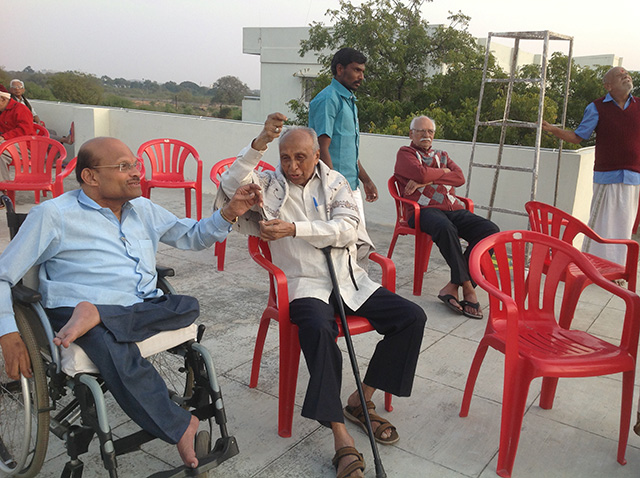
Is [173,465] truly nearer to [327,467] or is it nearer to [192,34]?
[327,467]

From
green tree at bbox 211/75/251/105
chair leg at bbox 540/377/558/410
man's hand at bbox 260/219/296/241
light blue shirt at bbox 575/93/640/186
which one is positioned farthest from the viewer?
green tree at bbox 211/75/251/105

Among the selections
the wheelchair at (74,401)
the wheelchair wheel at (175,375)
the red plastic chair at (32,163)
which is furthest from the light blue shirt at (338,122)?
the red plastic chair at (32,163)

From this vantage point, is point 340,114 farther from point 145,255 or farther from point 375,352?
point 145,255

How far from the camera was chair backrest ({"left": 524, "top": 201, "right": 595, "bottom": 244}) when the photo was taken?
3266 millimetres

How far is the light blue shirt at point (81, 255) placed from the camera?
1.84m

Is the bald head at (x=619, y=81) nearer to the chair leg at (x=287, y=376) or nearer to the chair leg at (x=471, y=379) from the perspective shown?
the chair leg at (x=471, y=379)

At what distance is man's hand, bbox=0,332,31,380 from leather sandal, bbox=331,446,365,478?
1070 millimetres

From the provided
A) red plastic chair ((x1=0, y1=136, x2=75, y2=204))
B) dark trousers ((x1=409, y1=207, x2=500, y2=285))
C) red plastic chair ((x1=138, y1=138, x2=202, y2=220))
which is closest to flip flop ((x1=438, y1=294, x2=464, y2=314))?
dark trousers ((x1=409, y1=207, x2=500, y2=285))

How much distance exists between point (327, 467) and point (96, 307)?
3.32ft

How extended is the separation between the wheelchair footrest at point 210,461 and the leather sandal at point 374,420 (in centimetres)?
63

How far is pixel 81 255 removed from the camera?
1.97 metres

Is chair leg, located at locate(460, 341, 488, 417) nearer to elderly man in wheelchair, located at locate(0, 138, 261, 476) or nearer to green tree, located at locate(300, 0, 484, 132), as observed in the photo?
elderly man in wheelchair, located at locate(0, 138, 261, 476)

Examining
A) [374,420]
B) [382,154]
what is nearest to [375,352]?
[374,420]

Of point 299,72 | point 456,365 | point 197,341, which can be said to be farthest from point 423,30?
point 197,341
